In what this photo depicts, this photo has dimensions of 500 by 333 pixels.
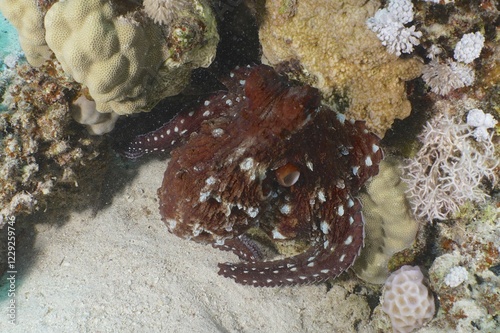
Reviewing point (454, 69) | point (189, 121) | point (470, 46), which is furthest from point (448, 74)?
point (189, 121)

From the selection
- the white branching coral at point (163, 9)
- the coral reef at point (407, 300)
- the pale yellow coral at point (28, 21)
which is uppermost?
the white branching coral at point (163, 9)

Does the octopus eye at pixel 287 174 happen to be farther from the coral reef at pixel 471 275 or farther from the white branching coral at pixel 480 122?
the coral reef at pixel 471 275

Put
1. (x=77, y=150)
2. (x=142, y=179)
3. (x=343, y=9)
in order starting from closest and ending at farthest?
1. (x=343, y=9)
2. (x=77, y=150)
3. (x=142, y=179)

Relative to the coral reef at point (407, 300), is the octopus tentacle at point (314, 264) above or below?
above

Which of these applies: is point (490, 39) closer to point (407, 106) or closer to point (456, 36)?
point (456, 36)

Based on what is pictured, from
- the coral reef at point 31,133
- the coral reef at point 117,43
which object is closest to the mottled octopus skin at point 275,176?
the coral reef at point 117,43

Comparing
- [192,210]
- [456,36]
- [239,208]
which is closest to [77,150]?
[192,210]

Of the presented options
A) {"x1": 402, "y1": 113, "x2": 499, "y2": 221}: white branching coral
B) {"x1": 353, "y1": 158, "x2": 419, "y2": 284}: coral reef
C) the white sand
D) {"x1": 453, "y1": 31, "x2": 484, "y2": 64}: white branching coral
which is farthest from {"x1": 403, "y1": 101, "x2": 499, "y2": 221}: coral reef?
the white sand
